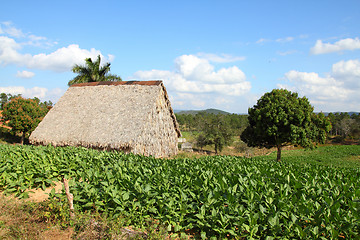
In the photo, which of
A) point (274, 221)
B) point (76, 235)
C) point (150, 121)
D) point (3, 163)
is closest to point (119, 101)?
point (150, 121)

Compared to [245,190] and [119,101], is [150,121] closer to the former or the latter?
[119,101]

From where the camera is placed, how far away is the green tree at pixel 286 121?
20.2m

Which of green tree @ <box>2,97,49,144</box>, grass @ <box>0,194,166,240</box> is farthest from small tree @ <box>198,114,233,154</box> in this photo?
grass @ <box>0,194,166,240</box>

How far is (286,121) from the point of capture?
20.1 metres

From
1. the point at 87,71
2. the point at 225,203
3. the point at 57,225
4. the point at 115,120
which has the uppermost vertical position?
the point at 87,71

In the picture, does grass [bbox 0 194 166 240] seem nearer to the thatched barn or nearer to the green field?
the green field

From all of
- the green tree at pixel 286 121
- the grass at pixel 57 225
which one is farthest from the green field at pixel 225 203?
the green tree at pixel 286 121

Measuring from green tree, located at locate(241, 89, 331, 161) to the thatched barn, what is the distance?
8435 millimetres

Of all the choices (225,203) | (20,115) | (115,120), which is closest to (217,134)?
(115,120)

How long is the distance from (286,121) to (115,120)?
1420cm

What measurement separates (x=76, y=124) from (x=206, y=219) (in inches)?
547

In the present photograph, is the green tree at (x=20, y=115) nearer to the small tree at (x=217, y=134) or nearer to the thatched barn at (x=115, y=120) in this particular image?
the thatched barn at (x=115, y=120)

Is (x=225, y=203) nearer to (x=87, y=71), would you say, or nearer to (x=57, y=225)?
(x=57, y=225)

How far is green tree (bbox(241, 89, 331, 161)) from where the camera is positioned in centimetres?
2016
